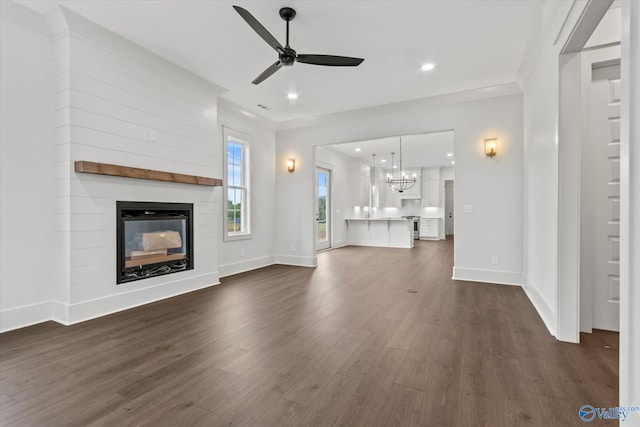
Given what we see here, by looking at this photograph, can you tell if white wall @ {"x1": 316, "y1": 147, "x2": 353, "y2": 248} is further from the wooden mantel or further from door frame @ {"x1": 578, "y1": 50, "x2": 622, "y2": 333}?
door frame @ {"x1": 578, "y1": 50, "x2": 622, "y2": 333}

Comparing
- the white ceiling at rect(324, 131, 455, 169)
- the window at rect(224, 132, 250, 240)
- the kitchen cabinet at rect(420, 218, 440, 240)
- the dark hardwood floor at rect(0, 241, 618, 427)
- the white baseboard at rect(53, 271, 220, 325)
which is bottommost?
the dark hardwood floor at rect(0, 241, 618, 427)

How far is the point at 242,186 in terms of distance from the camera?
5.53m

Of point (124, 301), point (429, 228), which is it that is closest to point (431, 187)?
point (429, 228)

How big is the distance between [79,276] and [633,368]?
4.07 metres

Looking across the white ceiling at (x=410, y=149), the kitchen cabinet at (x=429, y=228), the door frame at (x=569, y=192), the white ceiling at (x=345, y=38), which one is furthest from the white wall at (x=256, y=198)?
the kitchen cabinet at (x=429, y=228)

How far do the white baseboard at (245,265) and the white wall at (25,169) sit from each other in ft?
7.57

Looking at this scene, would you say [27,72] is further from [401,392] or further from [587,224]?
[587,224]

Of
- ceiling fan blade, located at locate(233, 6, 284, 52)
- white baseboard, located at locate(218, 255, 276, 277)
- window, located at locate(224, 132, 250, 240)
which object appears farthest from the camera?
window, located at locate(224, 132, 250, 240)

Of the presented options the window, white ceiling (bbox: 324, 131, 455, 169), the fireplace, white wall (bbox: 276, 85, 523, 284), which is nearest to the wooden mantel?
the fireplace

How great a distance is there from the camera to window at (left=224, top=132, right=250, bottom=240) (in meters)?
5.22

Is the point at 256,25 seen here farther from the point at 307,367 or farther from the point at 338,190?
the point at 338,190

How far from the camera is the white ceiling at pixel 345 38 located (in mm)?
2771

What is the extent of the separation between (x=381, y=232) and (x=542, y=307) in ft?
21.0

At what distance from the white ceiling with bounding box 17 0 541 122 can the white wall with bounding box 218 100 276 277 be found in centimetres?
77
